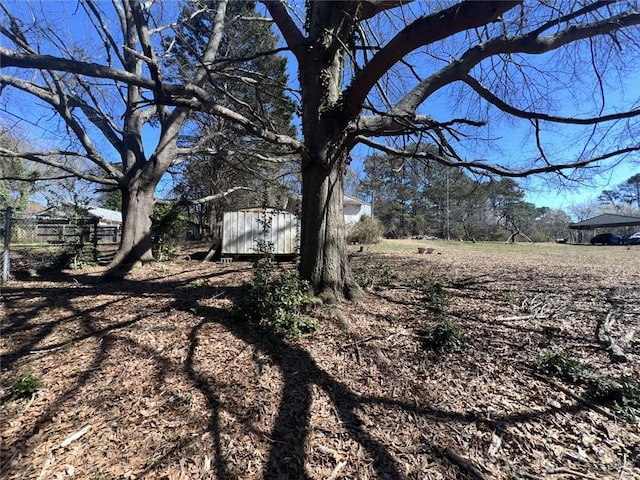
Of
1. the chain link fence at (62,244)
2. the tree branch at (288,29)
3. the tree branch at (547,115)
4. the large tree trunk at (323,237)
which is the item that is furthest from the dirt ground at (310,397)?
the chain link fence at (62,244)

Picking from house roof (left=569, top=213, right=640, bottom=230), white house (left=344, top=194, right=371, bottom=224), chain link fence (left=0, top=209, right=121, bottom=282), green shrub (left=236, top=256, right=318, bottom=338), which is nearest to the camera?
green shrub (left=236, top=256, right=318, bottom=338)

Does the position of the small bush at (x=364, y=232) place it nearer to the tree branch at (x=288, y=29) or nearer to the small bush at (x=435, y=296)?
the small bush at (x=435, y=296)

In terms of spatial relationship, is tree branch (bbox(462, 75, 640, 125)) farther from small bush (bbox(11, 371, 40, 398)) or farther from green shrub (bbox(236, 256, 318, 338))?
small bush (bbox(11, 371, 40, 398))

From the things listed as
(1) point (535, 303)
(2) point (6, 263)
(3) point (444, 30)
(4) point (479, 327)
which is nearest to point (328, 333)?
(4) point (479, 327)

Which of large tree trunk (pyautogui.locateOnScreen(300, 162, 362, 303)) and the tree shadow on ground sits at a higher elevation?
large tree trunk (pyautogui.locateOnScreen(300, 162, 362, 303))

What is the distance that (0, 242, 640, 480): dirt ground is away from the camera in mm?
1792

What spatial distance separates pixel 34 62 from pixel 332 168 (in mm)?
3258

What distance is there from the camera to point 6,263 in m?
6.11

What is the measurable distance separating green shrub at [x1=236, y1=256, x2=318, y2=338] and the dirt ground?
0.17m

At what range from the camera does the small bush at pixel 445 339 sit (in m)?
3.01

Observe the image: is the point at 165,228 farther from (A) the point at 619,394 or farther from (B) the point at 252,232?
(A) the point at 619,394

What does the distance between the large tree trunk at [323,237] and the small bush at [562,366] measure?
2.21m

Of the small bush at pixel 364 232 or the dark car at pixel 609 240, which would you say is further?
the dark car at pixel 609 240

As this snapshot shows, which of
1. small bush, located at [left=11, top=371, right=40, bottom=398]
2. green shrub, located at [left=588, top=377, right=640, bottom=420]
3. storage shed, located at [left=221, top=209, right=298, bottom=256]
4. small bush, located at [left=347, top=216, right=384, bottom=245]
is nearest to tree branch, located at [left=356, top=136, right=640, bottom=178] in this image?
green shrub, located at [left=588, top=377, right=640, bottom=420]
